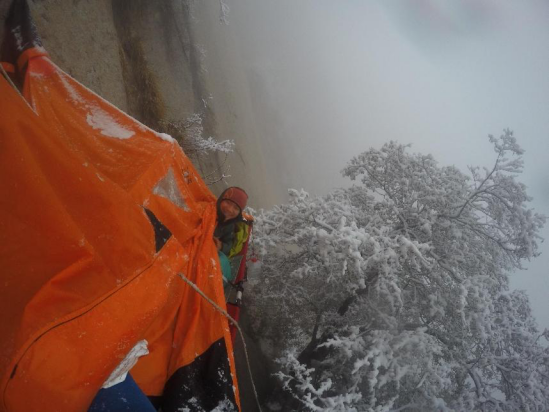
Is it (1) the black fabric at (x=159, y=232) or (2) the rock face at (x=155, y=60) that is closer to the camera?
(1) the black fabric at (x=159, y=232)

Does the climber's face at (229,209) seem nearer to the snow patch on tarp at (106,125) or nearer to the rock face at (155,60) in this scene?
the snow patch on tarp at (106,125)

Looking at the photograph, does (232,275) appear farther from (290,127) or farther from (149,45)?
(290,127)

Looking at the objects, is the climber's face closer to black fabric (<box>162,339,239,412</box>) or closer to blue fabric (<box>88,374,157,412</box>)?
black fabric (<box>162,339,239,412</box>)

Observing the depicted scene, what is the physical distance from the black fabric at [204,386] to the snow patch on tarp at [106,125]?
2558 mm

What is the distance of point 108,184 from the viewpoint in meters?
2.55

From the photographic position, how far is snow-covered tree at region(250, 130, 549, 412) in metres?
4.54

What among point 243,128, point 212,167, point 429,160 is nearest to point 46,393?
point 429,160

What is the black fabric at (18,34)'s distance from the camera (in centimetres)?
369

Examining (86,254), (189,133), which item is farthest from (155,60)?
(86,254)

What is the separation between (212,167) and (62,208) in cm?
770

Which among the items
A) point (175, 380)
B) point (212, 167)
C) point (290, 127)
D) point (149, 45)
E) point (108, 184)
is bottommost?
point (175, 380)

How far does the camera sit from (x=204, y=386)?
2832 millimetres

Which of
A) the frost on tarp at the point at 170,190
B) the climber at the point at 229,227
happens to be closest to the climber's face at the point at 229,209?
the climber at the point at 229,227

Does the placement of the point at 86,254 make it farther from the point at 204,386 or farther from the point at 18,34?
the point at 18,34
